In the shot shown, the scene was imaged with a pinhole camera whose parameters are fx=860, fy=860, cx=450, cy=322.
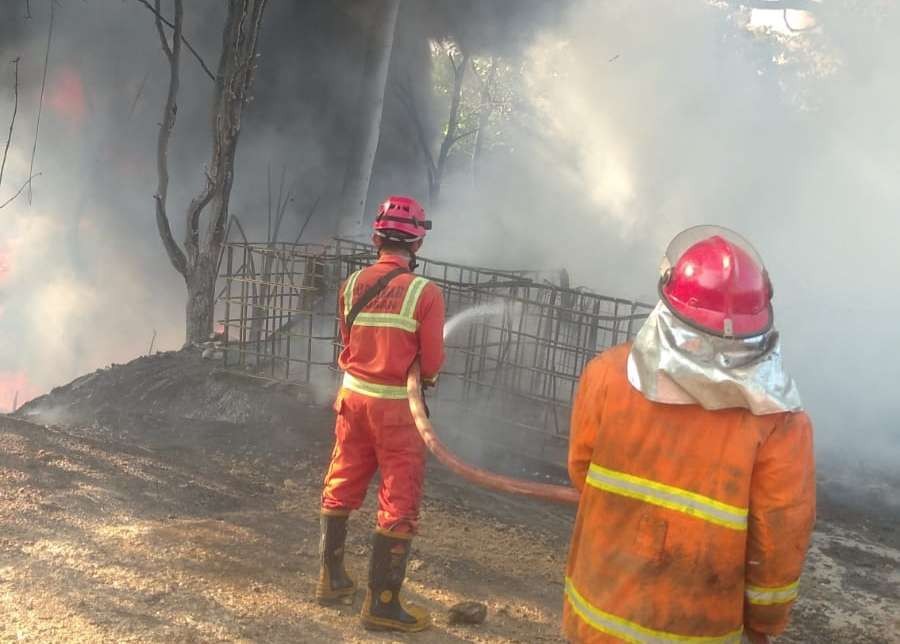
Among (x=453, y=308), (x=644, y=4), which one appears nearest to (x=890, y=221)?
(x=644, y=4)

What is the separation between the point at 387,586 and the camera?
3697mm

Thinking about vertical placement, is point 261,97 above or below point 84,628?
above

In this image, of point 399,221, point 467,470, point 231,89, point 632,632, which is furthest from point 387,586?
point 231,89

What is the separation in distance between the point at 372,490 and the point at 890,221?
953 cm

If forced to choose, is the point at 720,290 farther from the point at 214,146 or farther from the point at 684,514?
the point at 214,146

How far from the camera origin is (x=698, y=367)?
1953 millimetres

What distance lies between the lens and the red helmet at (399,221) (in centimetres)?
386

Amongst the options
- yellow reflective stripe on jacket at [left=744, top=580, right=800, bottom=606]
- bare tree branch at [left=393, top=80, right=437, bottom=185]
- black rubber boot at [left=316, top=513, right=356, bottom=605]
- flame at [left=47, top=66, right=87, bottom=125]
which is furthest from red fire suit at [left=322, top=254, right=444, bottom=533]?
bare tree branch at [left=393, top=80, right=437, bottom=185]

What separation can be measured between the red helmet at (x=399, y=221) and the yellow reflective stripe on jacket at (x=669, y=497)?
1.95 m

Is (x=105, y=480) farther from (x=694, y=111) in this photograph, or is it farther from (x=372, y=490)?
(x=694, y=111)

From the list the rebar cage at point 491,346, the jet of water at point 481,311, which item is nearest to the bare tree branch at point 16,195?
the rebar cage at point 491,346

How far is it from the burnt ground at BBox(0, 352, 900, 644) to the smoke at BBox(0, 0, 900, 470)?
4.03 m

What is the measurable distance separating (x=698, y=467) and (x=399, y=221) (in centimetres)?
217

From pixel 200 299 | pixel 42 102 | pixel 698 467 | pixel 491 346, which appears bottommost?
pixel 200 299
